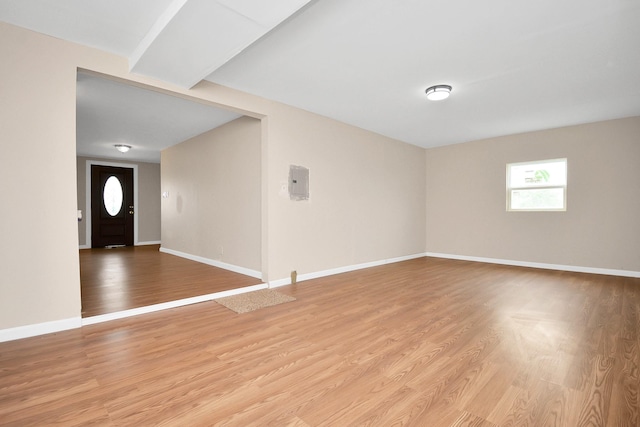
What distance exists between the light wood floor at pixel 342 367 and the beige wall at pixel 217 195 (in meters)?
1.69

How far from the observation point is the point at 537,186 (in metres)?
5.55

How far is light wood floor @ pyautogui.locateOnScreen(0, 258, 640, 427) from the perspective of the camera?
154 cm

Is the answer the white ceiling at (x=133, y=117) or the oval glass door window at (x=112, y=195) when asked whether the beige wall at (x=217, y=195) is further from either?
the oval glass door window at (x=112, y=195)

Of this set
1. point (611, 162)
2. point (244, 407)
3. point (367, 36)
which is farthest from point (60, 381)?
point (611, 162)

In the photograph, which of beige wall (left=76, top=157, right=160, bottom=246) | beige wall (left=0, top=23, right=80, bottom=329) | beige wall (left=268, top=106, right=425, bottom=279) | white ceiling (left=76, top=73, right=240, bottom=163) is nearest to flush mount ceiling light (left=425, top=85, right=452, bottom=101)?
beige wall (left=268, top=106, right=425, bottom=279)

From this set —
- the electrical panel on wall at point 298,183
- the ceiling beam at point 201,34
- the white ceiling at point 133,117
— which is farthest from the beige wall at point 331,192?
the white ceiling at point 133,117

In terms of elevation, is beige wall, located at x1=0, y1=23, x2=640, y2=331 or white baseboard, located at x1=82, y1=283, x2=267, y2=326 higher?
beige wall, located at x1=0, y1=23, x2=640, y2=331

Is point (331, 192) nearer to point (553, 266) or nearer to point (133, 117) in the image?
point (133, 117)

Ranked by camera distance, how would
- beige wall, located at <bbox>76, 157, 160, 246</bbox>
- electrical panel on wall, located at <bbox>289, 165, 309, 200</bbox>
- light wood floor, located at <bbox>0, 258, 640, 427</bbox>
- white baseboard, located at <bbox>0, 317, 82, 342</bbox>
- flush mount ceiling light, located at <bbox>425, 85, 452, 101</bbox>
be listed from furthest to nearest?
beige wall, located at <bbox>76, 157, 160, 246</bbox>, electrical panel on wall, located at <bbox>289, 165, 309, 200</bbox>, flush mount ceiling light, located at <bbox>425, 85, 452, 101</bbox>, white baseboard, located at <bbox>0, 317, 82, 342</bbox>, light wood floor, located at <bbox>0, 258, 640, 427</bbox>

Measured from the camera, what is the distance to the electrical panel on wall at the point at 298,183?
4.32m

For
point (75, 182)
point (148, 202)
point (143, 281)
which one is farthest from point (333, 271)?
point (148, 202)

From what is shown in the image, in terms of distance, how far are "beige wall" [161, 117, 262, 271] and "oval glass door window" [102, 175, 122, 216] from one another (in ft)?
7.27

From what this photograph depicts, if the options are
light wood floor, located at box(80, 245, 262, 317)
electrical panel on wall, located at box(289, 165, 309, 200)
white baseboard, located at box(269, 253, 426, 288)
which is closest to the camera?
light wood floor, located at box(80, 245, 262, 317)

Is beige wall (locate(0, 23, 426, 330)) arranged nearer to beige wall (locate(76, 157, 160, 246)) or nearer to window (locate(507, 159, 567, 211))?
window (locate(507, 159, 567, 211))
